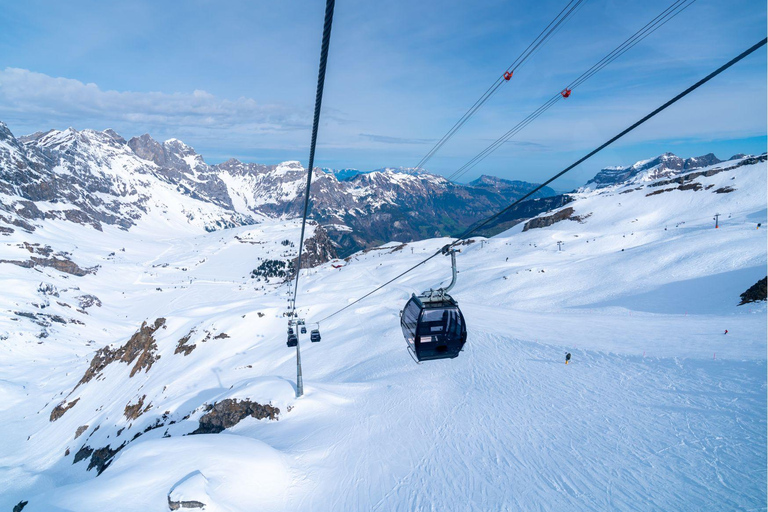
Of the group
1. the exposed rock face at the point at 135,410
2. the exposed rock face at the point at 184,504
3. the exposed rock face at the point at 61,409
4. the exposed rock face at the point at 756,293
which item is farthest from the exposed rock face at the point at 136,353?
the exposed rock face at the point at 756,293

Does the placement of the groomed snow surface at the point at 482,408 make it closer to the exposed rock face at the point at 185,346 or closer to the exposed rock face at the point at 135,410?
the exposed rock face at the point at 135,410

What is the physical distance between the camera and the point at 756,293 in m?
33.4

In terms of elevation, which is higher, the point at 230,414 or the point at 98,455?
the point at 230,414

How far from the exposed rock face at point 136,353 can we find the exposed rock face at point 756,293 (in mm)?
76558

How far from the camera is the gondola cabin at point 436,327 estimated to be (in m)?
15.5

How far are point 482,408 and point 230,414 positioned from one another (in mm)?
19498

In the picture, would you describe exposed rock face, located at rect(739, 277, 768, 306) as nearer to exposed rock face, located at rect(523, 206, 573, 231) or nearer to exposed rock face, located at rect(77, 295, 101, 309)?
exposed rock face, located at rect(523, 206, 573, 231)

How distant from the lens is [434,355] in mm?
16500

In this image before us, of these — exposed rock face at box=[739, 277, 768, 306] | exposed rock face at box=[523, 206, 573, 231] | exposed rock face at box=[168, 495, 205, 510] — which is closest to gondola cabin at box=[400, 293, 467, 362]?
exposed rock face at box=[168, 495, 205, 510]

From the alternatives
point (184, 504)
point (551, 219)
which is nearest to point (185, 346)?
point (184, 504)

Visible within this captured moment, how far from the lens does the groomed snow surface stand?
15391mm

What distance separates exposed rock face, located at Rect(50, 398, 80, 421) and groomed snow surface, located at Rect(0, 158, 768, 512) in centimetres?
153

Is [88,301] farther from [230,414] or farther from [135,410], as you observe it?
[230,414]

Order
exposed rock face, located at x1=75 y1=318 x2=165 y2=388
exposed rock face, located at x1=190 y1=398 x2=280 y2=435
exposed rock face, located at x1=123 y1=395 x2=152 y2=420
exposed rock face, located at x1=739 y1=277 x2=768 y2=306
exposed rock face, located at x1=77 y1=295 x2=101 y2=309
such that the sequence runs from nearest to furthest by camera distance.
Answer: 1. exposed rock face, located at x1=190 y1=398 x2=280 y2=435
2. exposed rock face, located at x1=739 y1=277 x2=768 y2=306
3. exposed rock face, located at x1=123 y1=395 x2=152 y2=420
4. exposed rock face, located at x1=75 y1=318 x2=165 y2=388
5. exposed rock face, located at x1=77 y1=295 x2=101 y2=309
